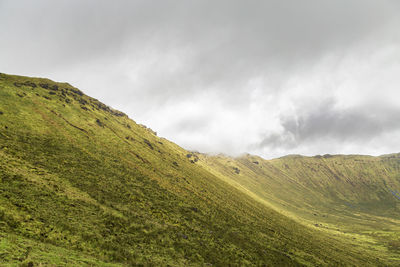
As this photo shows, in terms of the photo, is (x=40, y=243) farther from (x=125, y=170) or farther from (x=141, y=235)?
(x=125, y=170)

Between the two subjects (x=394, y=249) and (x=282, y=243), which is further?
(x=394, y=249)

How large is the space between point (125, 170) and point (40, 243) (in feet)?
175

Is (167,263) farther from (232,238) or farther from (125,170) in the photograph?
(125,170)

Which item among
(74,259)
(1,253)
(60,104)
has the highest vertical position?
(60,104)

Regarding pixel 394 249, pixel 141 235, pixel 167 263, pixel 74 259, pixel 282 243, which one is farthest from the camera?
pixel 394 249

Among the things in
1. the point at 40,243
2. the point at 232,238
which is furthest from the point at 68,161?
the point at 232,238

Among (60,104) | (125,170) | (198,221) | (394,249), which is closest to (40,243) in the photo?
(198,221)

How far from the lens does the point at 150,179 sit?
2955 inches

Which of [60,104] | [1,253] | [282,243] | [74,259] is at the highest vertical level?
[60,104]

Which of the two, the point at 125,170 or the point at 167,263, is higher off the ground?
the point at 125,170

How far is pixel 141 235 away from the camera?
33.4m

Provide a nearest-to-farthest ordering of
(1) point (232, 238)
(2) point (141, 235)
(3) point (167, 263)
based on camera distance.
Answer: (3) point (167, 263), (2) point (141, 235), (1) point (232, 238)

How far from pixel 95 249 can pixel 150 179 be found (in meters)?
51.6

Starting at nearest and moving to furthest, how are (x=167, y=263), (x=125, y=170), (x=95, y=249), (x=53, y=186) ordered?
(x=95, y=249) → (x=167, y=263) → (x=53, y=186) → (x=125, y=170)
